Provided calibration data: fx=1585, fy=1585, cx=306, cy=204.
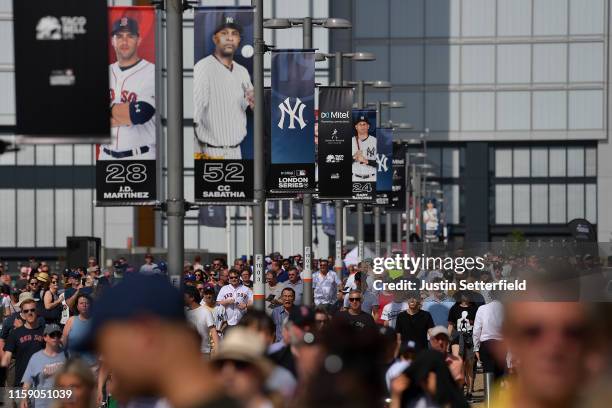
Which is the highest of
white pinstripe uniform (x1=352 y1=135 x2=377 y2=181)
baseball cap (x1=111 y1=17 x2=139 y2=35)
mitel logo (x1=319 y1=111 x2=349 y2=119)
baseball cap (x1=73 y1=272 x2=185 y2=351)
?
baseball cap (x1=111 y1=17 x2=139 y2=35)

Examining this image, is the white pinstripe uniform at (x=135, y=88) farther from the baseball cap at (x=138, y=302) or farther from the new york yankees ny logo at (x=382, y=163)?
the new york yankees ny logo at (x=382, y=163)

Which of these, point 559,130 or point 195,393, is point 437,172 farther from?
point 195,393

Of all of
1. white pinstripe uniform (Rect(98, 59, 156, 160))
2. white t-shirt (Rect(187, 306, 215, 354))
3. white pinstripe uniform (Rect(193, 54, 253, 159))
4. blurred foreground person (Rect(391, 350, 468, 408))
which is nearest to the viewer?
blurred foreground person (Rect(391, 350, 468, 408))

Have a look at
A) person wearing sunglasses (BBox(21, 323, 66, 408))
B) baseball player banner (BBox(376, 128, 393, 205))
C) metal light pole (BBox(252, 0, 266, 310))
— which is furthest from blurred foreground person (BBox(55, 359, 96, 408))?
baseball player banner (BBox(376, 128, 393, 205))

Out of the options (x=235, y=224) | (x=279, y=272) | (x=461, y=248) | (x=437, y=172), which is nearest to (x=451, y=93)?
(x=437, y=172)

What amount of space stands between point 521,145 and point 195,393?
10114cm

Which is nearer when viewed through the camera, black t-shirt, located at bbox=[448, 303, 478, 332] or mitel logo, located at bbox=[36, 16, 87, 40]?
mitel logo, located at bbox=[36, 16, 87, 40]

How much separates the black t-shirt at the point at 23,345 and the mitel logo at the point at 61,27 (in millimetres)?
7301

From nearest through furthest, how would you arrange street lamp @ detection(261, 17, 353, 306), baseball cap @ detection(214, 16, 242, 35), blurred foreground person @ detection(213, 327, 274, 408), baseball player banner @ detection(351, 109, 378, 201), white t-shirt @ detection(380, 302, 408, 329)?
blurred foreground person @ detection(213, 327, 274, 408) → baseball cap @ detection(214, 16, 242, 35) → white t-shirt @ detection(380, 302, 408, 329) → street lamp @ detection(261, 17, 353, 306) → baseball player banner @ detection(351, 109, 378, 201)

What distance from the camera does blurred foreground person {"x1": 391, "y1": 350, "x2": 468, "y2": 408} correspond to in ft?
36.7

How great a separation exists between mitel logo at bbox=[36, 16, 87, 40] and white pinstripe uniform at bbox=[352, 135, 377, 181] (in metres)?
27.2

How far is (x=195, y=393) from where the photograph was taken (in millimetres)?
3473

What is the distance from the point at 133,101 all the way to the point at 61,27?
6.13 metres

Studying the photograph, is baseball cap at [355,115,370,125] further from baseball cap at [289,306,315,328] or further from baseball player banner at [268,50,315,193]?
baseball cap at [289,306,315,328]
